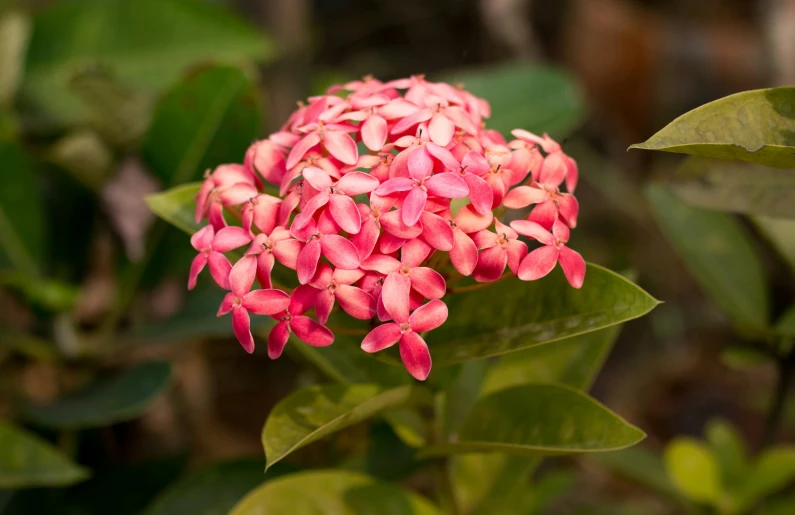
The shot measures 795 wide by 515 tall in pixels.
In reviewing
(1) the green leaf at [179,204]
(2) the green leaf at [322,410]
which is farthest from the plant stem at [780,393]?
(1) the green leaf at [179,204]

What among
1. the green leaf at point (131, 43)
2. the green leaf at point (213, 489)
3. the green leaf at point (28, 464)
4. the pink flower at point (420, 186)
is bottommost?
the green leaf at point (213, 489)

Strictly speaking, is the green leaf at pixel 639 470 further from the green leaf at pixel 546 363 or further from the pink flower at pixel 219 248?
the pink flower at pixel 219 248

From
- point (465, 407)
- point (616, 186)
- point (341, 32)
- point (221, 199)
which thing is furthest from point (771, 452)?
point (341, 32)

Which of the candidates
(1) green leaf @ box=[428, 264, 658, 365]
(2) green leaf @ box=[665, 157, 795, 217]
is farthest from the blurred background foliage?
(1) green leaf @ box=[428, 264, 658, 365]

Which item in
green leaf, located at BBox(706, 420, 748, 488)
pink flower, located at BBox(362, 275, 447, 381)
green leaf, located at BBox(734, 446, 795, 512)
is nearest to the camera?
pink flower, located at BBox(362, 275, 447, 381)

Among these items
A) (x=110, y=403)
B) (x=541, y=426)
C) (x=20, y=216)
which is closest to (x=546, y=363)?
(x=541, y=426)

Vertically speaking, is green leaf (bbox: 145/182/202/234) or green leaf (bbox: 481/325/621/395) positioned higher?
green leaf (bbox: 145/182/202/234)

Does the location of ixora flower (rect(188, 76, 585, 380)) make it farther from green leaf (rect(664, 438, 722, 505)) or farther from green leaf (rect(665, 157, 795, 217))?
green leaf (rect(664, 438, 722, 505))
